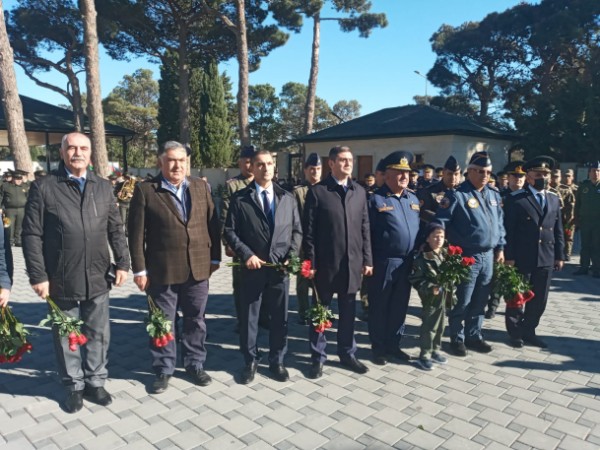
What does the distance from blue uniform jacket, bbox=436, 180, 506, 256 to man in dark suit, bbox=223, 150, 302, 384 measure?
1.74 metres

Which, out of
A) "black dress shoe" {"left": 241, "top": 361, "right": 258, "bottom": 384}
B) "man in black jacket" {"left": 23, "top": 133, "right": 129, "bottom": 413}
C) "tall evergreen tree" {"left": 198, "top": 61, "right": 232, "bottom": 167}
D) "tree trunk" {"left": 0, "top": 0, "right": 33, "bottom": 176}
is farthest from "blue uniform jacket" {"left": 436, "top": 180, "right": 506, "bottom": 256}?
"tall evergreen tree" {"left": 198, "top": 61, "right": 232, "bottom": 167}

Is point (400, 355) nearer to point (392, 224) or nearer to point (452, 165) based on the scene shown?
point (392, 224)

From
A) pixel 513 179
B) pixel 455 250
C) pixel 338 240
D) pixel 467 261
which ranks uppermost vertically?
pixel 513 179

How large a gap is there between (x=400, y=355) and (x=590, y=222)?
21.0 ft

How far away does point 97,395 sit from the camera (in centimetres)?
377

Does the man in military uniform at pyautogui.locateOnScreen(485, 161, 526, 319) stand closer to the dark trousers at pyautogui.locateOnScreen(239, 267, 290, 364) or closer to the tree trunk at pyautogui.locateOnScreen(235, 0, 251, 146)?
the dark trousers at pyautogui.locateOnScreen(239, 267, 290, 364)

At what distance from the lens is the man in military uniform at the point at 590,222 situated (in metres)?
8.71

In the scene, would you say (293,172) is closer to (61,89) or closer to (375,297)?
(61,89)

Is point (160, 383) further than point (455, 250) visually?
No

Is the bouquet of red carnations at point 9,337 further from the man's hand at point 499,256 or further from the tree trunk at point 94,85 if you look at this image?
the tree trunk at point 94,85

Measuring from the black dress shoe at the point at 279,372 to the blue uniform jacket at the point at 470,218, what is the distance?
2.27 metres

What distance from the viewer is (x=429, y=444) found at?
321cm

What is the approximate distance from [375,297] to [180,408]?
2.17 meters

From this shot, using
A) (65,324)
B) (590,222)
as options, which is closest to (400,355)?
(65,324)
